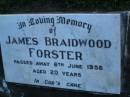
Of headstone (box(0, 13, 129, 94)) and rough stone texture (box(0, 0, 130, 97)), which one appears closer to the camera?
headstone (box(0, 13, 129, 94))

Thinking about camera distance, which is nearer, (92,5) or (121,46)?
(121,46)

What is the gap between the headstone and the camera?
4.41 metres

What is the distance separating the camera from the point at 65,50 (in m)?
4.64

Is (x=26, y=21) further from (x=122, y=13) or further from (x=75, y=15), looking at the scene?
(x=122, y=13)

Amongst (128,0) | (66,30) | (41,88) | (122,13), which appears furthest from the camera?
(128,0)

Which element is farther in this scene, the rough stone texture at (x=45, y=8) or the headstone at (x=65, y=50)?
the rough stone texture at (x=45, y=8)

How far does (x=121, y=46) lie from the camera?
4.36 m

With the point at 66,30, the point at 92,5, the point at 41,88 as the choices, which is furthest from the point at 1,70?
the point at 92,5

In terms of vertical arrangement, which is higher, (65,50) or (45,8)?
(65,50)

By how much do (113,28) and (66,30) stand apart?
53cm

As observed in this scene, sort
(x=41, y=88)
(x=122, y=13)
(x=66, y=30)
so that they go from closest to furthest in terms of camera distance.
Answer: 1. (x=122, y=13)
2. (x=66, y=30)
3. (x=41, y=88)

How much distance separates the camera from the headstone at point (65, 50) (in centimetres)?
441

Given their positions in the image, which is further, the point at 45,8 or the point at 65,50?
the point at 45,8

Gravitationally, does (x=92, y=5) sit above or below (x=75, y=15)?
below
